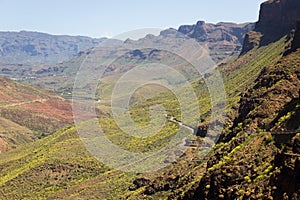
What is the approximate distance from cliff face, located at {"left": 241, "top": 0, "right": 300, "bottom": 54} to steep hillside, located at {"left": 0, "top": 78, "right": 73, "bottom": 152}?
2820 inches

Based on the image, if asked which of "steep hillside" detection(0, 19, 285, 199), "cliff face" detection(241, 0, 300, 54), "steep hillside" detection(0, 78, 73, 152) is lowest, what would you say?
"steep hillside" detection(0, 78, 73, 152)

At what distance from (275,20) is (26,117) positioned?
94.1m

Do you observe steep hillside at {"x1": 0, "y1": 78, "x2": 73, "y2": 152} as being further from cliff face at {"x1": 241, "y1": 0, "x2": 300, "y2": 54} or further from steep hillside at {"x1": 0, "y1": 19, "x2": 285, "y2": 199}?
cliff face at {"x1": 241, "y1": 0, "x2": 300, "y2": 54}

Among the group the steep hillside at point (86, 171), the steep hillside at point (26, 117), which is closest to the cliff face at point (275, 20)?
the steep hillside at point (86, 171)

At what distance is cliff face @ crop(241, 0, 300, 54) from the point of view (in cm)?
10719

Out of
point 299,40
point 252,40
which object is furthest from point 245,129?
point 252,40

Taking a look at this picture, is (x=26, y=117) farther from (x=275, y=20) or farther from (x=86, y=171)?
(x=86, y=171)

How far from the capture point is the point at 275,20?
120000mm

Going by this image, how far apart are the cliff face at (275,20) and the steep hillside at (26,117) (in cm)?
7162

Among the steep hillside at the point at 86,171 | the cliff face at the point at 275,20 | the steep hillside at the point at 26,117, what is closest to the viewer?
A: the steep hillside at the point at 86,171

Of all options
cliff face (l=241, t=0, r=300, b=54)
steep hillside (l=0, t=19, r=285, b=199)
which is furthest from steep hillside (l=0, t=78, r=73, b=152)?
cliff face (l=241, t=0, r=300, b=54)

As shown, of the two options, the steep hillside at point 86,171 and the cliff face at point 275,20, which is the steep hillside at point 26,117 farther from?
the cliff face at point 275,20

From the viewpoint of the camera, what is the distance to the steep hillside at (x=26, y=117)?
140 metres

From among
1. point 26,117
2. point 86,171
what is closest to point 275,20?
point 86,171
